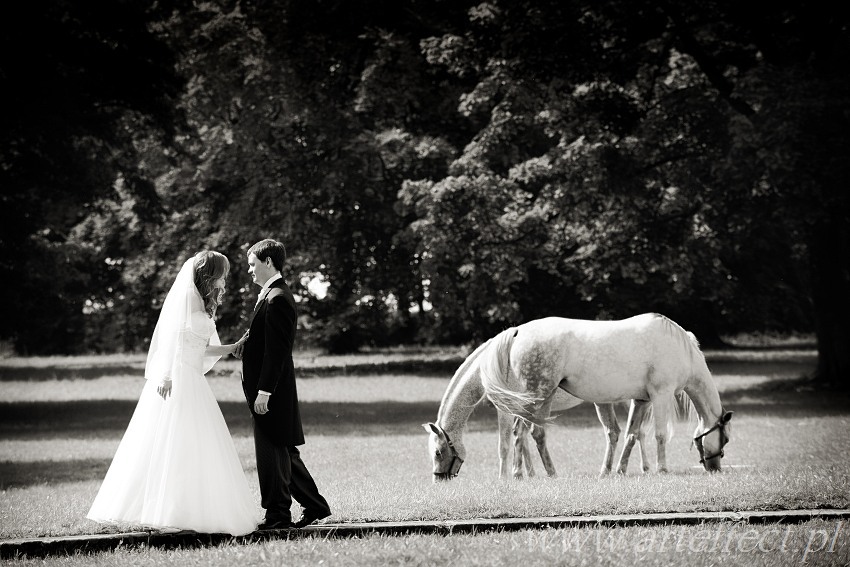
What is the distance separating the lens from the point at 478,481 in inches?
444

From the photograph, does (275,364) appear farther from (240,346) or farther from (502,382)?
(502,382)

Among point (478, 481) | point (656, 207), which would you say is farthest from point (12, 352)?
point (478, 481)

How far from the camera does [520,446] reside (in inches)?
475

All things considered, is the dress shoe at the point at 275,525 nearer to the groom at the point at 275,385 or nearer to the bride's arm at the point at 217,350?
the groom at the point at 275,385

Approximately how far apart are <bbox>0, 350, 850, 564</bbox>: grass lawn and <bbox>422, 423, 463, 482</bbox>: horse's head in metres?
0.17

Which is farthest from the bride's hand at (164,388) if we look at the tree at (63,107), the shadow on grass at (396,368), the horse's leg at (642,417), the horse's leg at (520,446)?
the shadow on grass at (396,368)

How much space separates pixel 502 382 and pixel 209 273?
16.2 ft

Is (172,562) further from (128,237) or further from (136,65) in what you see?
(128,237)

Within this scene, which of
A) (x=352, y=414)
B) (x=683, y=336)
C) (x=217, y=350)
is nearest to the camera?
(x=217, y=350)

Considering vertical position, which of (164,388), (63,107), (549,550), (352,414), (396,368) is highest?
(63,107)

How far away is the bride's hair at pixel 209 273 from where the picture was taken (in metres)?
8.01

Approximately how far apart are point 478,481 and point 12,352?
56154mm

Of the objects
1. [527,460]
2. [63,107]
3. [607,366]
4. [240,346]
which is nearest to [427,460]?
[527,460]

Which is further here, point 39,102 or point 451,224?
point 451,224
